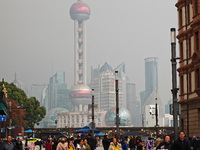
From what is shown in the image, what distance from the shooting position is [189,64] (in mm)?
52844

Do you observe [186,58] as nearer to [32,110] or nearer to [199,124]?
[199,124]

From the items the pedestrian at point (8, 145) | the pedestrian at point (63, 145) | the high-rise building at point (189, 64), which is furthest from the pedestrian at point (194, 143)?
the high-rise building at point (189, 64)

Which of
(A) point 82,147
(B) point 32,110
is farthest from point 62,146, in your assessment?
(B) point 32,110

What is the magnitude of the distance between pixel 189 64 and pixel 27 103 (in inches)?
2922

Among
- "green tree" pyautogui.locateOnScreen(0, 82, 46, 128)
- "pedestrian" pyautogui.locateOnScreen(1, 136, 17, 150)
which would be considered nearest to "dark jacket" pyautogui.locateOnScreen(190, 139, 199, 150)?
"pedestrian" pyautogui.locateOnScreen(1, 136, 17, 150)

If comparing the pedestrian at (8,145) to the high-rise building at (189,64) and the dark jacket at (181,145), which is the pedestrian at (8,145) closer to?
the dark jacket at (181,145)

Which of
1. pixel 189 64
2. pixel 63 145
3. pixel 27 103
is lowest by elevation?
pixel 63 145

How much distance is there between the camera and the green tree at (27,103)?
11694 cm

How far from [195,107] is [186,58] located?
265 inches

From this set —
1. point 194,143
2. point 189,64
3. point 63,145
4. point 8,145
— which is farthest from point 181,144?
point 189,64

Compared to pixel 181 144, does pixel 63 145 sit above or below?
below

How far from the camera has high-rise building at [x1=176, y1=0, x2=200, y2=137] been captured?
50156mm

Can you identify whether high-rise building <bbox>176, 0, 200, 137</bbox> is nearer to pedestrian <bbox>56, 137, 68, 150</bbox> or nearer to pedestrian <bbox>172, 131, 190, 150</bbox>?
pedestrian <bbox>56, 137, 68, 150</bbox>

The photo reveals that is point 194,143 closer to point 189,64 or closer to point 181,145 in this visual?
point 181,145
